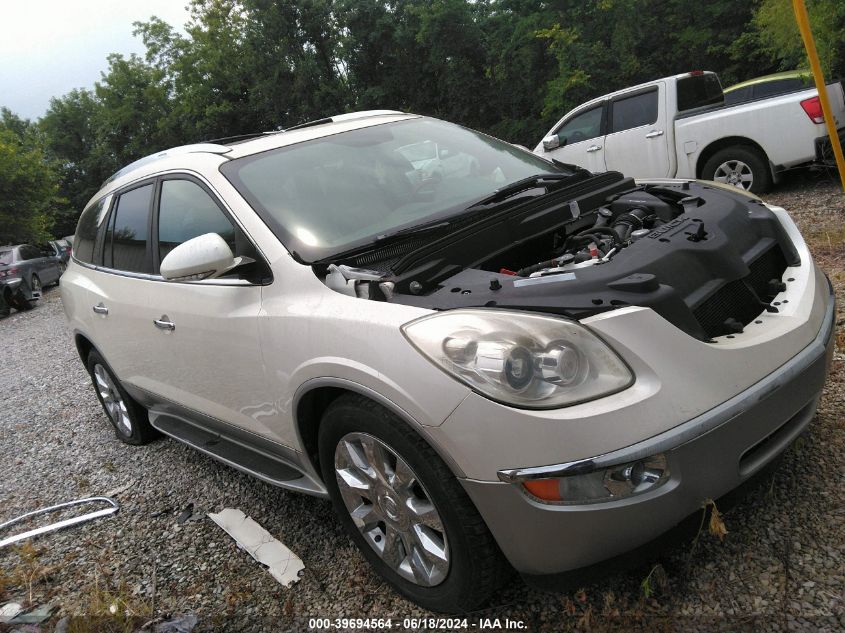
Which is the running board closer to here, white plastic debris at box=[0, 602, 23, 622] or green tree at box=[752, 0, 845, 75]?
white plastic debris at box=[0, 602, 23, 622]

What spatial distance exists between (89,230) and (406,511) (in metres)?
3.46

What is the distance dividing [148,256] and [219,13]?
136 feet

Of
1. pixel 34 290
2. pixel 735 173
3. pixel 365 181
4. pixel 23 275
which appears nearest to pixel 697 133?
pixel 735 173

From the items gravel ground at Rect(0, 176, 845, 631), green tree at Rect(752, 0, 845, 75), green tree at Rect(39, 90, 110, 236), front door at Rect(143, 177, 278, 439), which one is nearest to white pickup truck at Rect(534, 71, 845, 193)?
green tree at Rect(752, 0, 845, 75)

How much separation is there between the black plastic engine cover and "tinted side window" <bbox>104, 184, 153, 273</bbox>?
6.74 ft

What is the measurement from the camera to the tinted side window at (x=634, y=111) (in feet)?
27.9

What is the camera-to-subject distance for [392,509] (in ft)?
7.49

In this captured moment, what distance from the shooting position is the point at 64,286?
473cm

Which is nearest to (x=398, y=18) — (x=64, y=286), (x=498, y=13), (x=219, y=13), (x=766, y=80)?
(x=498, y=13)

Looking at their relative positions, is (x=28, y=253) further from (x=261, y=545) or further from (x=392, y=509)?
(x=392, y=509)

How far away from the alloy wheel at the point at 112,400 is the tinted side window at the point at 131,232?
3.15ft

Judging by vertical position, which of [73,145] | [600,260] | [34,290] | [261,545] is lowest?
[261,545]

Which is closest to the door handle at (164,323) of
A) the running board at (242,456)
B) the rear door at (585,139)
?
the running board at (242,456)

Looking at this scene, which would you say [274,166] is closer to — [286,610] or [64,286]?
[286,610]
